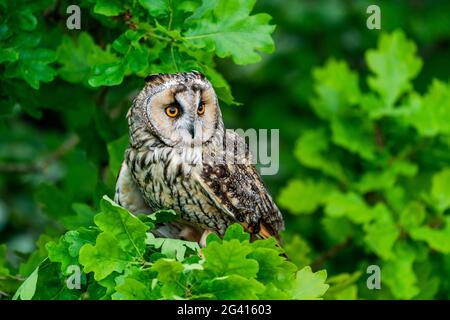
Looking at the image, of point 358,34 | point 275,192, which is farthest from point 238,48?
point 358,34

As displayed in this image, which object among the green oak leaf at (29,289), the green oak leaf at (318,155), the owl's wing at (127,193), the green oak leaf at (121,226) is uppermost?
the green oak leaf at (318,155)

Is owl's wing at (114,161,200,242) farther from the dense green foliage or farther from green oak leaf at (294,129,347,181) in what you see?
green oak leaf at (294,129,347,181)

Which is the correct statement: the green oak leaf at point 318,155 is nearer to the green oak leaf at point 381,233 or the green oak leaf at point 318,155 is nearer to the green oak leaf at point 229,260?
the green oak leaf at point 381,233

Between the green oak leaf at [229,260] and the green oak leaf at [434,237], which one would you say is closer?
the green oak leaf at [229,260]

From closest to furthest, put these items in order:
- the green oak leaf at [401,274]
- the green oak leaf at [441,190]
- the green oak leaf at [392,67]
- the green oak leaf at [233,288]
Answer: the green oak leaf at [233,288]
the green oak leaf at [401,274]
the green oak leaf at [441,190]
the green oak leaf at [392,67]

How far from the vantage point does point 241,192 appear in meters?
3.46

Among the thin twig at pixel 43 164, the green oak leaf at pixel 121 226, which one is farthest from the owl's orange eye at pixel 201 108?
the thin twig at pixel 43 164

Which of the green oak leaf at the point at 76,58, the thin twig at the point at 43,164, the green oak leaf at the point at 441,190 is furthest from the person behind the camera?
the thin twig at the point at 43,164

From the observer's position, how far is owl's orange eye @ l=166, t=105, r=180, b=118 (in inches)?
132

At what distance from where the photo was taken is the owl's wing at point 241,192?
341 cm

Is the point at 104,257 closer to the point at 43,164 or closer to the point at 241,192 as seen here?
the point at 241,192

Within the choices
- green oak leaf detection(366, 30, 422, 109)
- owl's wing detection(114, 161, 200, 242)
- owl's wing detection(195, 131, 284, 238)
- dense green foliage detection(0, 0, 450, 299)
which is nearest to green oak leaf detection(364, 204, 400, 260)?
dense green foliage detection(0, 0, 450, 299)

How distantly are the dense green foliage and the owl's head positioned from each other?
0.11 m

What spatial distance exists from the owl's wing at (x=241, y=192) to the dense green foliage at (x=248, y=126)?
8.9 inches
